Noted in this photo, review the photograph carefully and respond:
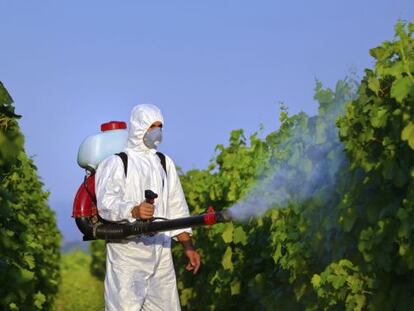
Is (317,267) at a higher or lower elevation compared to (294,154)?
lower

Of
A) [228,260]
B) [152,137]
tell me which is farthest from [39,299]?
[152,137]

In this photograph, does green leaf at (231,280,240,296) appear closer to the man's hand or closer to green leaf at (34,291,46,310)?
green leaf at (34,291,46,310)

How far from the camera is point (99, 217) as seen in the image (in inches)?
299

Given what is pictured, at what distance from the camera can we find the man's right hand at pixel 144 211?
7.09 meters

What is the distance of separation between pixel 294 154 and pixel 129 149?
1464 millimetres

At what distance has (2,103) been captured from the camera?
6.00 m

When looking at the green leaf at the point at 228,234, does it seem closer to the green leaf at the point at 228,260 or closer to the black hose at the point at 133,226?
the green leaf at the point at 228,260

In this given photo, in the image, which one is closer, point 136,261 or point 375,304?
point 375,304

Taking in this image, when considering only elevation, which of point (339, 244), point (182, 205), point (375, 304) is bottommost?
point (375, 304)

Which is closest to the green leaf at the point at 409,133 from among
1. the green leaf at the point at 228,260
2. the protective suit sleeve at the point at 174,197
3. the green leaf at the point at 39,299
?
the protective suit sleeve at the point at 174,197

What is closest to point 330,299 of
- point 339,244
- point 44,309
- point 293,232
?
point 339,244

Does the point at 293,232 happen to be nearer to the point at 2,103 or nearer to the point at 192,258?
the point at 192,258

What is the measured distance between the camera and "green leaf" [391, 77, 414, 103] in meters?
5.72

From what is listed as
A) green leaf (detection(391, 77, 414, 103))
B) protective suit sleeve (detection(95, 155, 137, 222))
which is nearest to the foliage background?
protective suit sleeve (detection(95, 155, 137, 222))
